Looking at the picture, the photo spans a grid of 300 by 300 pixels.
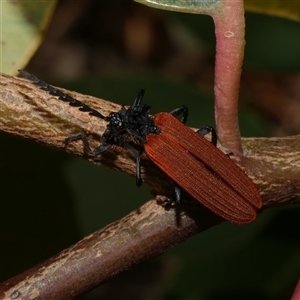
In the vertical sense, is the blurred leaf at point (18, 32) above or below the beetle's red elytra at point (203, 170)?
above

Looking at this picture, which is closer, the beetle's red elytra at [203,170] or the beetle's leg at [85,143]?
the beetle's leg at [85,143]

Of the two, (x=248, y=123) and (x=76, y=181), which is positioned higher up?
(x=248, y=123)

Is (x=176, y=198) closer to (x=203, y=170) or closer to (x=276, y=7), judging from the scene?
(x=203, y=170)

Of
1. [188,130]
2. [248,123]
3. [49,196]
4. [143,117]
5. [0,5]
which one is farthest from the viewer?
[248,123]

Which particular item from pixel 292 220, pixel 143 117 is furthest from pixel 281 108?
pixel 143 117

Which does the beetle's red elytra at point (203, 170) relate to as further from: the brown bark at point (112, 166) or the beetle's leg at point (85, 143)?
the beetle's leg at point (85, 143)

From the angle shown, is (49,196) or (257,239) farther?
(257,239)

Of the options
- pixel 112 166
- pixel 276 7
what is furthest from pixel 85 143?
pixel 276 7

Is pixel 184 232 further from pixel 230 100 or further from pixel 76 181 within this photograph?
pixel 76 181

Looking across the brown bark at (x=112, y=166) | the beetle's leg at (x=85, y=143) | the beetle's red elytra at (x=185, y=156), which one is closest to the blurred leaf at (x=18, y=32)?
the beetle's red elytra at (x=185, y=156)
